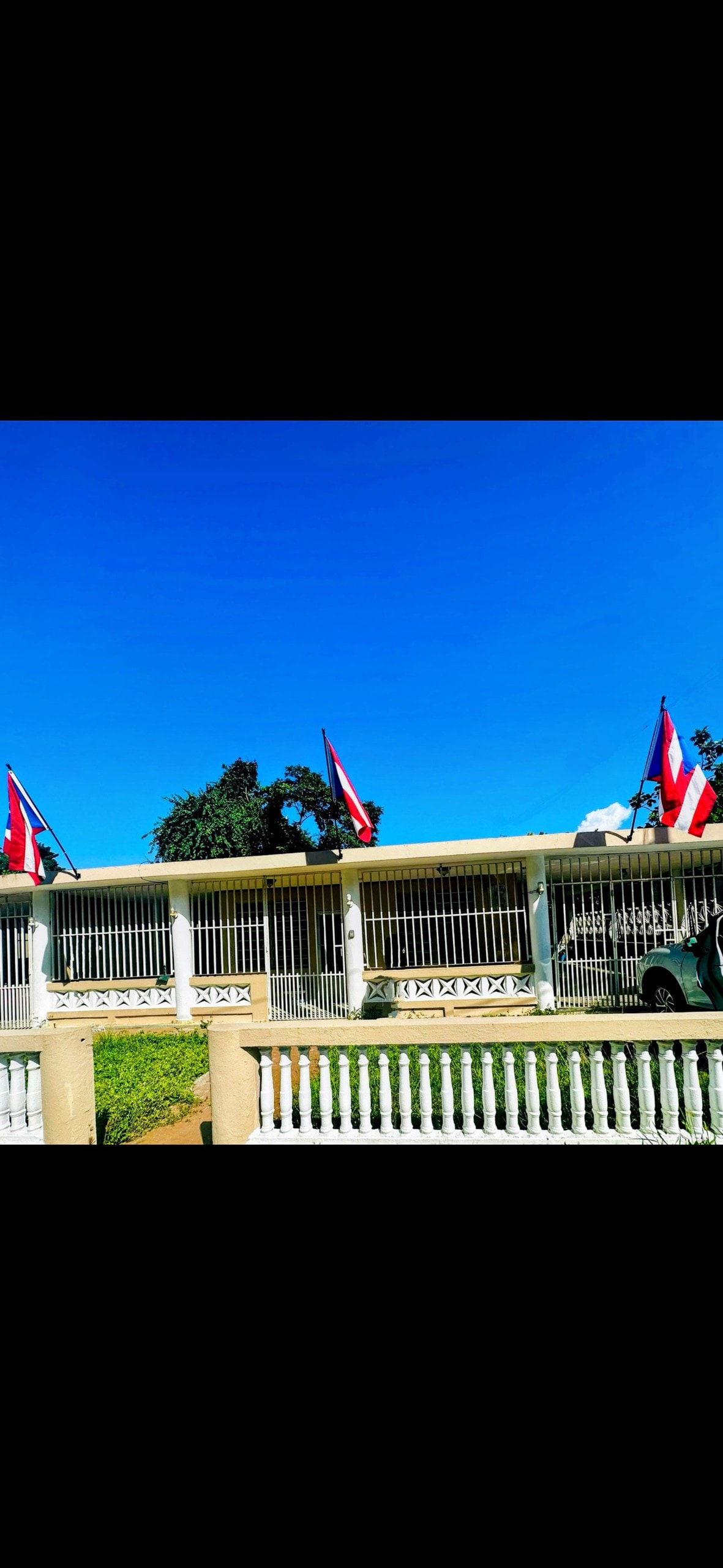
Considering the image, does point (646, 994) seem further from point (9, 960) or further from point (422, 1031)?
point (9, 960)

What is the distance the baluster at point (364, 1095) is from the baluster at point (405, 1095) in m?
0.16

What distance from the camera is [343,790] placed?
34.8 feet

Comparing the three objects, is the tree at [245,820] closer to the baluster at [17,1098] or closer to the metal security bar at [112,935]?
the metal security bar at [112,935]

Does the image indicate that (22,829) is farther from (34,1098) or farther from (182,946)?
(34,1098)

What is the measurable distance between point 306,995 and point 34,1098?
7609mm

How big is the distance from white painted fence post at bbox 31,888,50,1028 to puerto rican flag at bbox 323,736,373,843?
4941mm

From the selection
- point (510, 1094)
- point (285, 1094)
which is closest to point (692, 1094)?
point (510, 1094)

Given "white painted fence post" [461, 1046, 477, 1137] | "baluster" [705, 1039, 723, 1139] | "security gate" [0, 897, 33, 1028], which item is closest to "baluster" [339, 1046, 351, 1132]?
"white painted fence post" [461, 1046, 477, 1137]

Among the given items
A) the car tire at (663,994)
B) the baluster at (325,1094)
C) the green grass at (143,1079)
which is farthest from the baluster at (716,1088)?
the car tire at (663,994)
